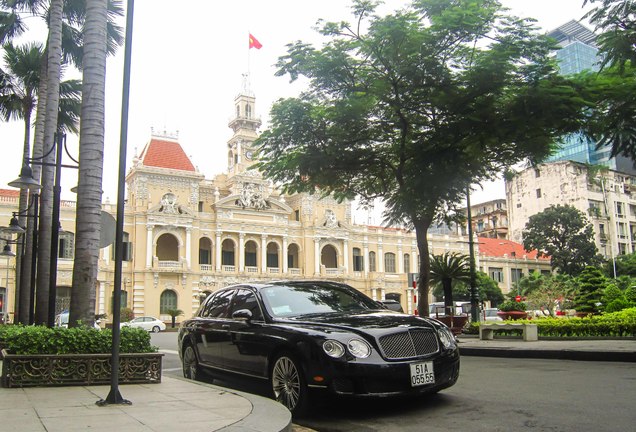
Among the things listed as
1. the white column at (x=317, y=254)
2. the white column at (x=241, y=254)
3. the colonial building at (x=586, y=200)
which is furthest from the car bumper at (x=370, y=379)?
the colonial building at (x=586, y=200)

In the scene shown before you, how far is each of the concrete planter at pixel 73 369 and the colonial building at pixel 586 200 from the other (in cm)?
6764

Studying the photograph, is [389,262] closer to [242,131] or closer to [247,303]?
[242,131]

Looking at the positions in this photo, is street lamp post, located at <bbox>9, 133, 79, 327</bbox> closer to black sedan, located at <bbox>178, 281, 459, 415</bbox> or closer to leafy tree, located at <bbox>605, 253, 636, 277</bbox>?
black sedan, located at <bbox>178, 281, 459, 415</bbox>

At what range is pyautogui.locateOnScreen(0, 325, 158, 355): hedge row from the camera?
7.59 meters

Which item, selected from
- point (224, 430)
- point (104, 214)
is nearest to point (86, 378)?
point (104, 214)

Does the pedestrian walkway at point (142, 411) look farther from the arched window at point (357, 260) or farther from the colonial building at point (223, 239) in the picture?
the arched window at point (357, 260)

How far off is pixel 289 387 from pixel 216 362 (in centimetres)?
209

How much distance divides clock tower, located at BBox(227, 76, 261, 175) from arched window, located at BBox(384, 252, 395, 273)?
57.2 feet

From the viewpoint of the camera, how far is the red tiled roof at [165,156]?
55094 millimetres

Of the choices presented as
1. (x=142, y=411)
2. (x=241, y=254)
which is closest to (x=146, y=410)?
(x=142, y=411)

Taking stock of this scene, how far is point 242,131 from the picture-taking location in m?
61.3

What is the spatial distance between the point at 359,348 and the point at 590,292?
A: 2702 centimetres

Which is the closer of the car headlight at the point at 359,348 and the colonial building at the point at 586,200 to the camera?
the car headlight at the point at 359,348

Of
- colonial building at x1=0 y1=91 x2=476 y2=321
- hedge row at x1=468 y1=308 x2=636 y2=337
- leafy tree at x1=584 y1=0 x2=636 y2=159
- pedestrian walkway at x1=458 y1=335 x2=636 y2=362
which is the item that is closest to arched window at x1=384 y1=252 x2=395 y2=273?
colonial building at x1=0 y1=91 x2=476 y2=321
